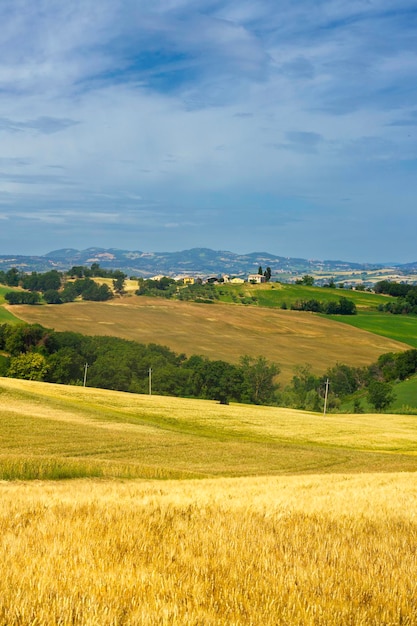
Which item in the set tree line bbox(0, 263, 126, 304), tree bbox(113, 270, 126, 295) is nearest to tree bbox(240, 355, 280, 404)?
tree line bbox(0, 263, 126, 304)

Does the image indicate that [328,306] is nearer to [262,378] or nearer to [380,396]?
[262,378]

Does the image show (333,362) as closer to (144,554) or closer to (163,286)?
(163,286)

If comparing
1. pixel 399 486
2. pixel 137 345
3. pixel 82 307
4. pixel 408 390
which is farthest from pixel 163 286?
pixel 399 486

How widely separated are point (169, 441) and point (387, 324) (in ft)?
388

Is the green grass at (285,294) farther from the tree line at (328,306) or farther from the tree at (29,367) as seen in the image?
the tree at (29,367)

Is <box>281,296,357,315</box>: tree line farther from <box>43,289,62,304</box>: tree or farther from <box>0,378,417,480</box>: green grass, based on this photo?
<box>0,378,417,480</box>: green grass

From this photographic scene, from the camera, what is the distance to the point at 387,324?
144500mm

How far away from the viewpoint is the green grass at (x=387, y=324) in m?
133

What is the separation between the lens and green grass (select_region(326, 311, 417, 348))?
133 metres

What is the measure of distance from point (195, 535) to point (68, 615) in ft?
10.0

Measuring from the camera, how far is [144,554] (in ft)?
21.8

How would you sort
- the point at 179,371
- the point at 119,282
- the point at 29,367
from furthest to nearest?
the point at 119,282, the point at 179,371, the point at 29,367

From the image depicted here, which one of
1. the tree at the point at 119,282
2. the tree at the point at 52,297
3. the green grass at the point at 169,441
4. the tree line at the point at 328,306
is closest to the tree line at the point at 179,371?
the green grass at the point at 169,441

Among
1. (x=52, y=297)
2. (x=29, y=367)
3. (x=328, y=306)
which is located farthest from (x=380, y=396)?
(x=52, y=297)
